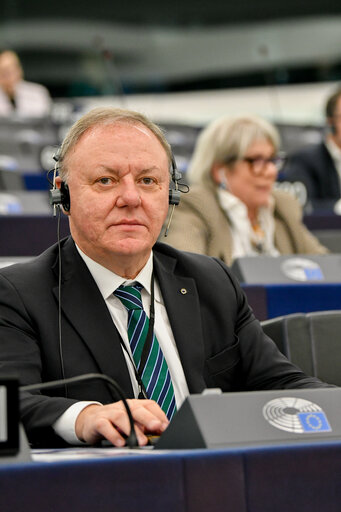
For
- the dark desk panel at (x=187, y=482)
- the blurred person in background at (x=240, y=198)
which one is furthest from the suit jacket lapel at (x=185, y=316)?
the blurred person in background at (x=240, y=198)

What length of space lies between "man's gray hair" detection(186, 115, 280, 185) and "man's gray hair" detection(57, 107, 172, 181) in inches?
57.4

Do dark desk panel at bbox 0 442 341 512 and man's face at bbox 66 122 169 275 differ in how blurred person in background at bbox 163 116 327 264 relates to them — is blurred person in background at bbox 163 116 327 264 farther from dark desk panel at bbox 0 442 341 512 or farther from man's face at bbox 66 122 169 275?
dark desk panel at bbox 0 442 341 512

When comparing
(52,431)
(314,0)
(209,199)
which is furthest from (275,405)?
(314,0)

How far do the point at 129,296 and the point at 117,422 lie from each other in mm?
423

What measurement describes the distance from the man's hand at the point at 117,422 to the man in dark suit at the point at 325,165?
3605 millimetres

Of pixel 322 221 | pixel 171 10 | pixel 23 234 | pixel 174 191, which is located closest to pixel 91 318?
pixel 174 191

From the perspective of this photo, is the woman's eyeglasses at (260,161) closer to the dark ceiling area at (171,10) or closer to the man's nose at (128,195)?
the man's nose at (128,195)

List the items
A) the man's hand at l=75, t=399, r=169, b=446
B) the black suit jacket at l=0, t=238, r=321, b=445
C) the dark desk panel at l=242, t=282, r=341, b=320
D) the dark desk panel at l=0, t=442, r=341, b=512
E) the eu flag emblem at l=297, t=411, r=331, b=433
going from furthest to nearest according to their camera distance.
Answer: the dark desk panel at l=242, t=282, r=341, b=320
the black suit jacket at l=0, t=238, r=321, b=445
the man's hand at l=75, t=399, r=169, b=446
the eu flag emblem at l=297, t=411, r=331, b=433
the dark desk panel at l=0, t=442, r=341, b=512

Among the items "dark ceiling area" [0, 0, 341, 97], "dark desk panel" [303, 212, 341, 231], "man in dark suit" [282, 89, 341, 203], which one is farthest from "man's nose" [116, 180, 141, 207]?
"dark ceiling area" [0, 0, 341, 97]

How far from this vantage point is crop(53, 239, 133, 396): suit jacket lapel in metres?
1.62

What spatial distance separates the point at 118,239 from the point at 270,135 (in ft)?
5.32

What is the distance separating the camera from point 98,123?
5.66 ft

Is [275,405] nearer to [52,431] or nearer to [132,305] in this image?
[52,431]

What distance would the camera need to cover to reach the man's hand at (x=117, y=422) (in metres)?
1.34
